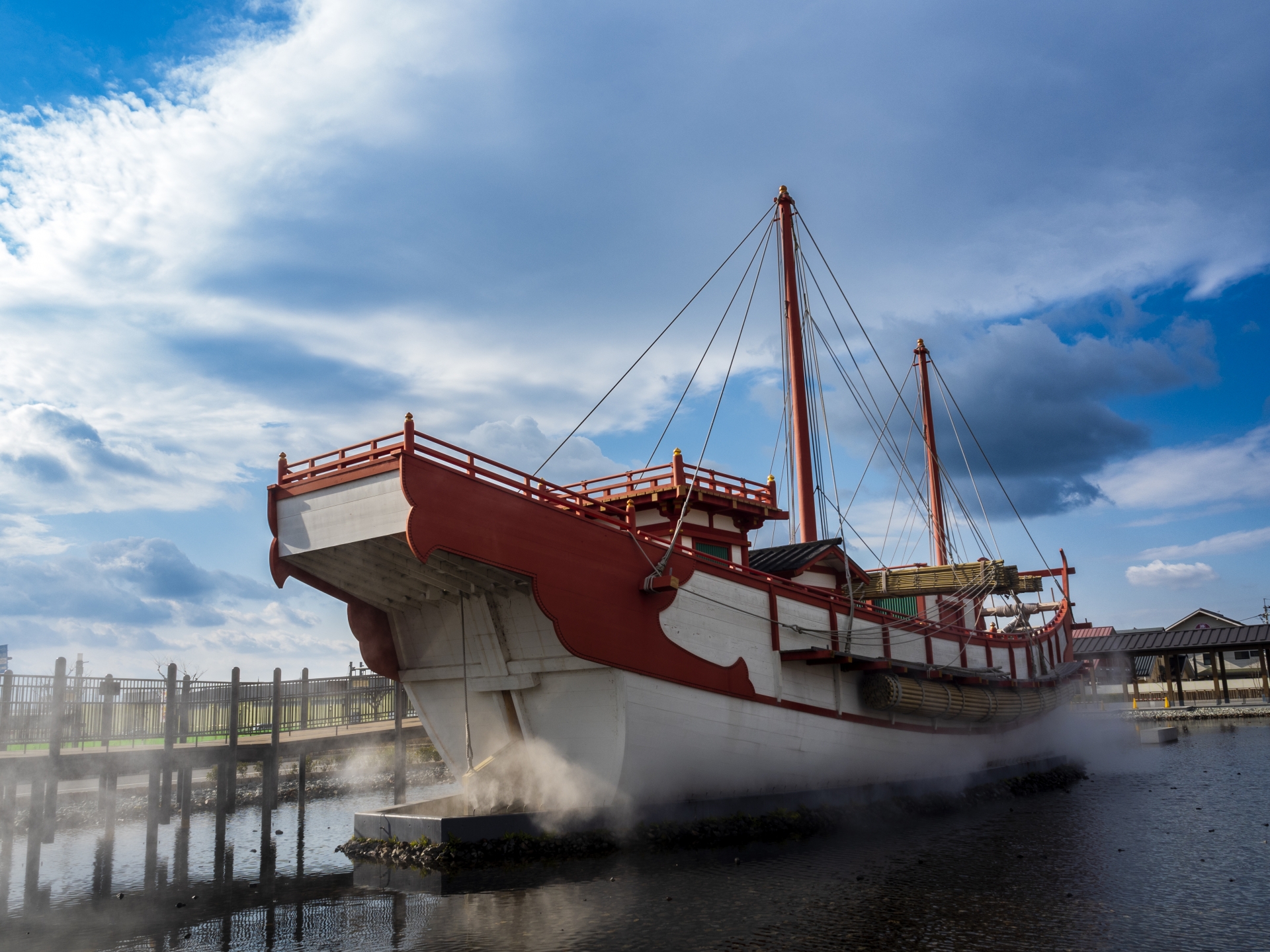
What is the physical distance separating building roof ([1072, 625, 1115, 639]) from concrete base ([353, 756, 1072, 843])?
4208 centimetres

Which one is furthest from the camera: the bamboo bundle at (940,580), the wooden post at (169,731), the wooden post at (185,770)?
the bamboo bundle at (940,580)

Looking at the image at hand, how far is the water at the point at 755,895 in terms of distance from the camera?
374 inches

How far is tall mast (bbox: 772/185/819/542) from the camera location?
71.1 ft

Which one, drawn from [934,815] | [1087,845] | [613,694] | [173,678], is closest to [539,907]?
[613,694]

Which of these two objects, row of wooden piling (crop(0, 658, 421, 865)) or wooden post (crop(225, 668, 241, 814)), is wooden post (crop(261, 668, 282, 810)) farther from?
wooden post (crop(225, 668, 241, 814))

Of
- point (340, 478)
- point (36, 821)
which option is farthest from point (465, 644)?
point (36, 821)

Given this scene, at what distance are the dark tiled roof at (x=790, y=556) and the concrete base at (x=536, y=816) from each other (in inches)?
219

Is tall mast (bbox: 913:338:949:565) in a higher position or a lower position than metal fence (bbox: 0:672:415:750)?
higher

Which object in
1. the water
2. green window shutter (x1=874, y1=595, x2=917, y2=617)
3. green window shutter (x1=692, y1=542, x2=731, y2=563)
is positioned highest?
green window shutter (x1=692, y1=542, x2=731, y2=563)

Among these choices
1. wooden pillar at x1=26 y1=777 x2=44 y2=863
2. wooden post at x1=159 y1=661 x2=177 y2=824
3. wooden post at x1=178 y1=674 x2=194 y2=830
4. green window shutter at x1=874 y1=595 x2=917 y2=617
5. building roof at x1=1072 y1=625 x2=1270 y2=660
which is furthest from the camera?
building roof at x1=1072 y1=625 x2=1270 y2=660

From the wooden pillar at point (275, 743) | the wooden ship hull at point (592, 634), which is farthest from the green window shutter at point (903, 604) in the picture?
the wooden pillar at point (275, 743)

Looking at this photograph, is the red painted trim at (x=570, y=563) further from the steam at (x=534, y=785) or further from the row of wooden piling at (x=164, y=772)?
the row of wooden piling at (x=164, y=772)

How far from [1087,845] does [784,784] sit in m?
4.98

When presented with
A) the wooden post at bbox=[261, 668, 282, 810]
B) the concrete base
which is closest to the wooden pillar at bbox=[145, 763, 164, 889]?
the wooden post at bbox=[261, 668, 282, 810]
